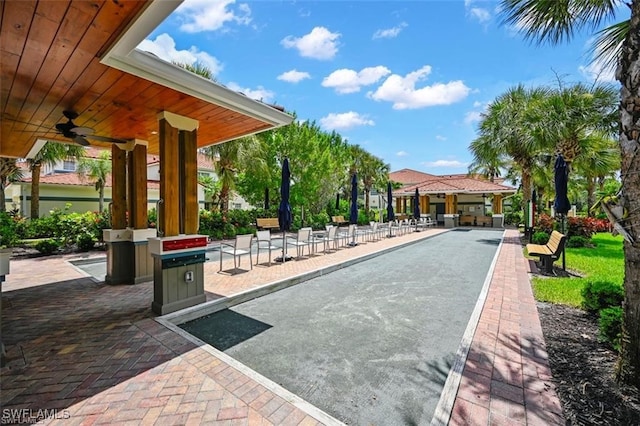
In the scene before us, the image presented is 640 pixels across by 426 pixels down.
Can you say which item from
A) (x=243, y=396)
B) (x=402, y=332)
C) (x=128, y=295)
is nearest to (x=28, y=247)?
(x=128, y=295)

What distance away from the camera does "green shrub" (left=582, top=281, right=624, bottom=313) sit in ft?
14.1

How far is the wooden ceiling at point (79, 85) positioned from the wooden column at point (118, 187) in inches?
22.1

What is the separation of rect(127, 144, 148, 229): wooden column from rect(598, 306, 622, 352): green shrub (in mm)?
8338

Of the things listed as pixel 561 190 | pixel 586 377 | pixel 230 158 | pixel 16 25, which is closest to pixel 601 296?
pixel 586 377

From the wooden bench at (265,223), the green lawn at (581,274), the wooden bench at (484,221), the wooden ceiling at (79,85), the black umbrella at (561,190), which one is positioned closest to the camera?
the wooden ceiling at (79,85)

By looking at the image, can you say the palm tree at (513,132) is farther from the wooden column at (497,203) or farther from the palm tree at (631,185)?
the palm tree at (631,185)

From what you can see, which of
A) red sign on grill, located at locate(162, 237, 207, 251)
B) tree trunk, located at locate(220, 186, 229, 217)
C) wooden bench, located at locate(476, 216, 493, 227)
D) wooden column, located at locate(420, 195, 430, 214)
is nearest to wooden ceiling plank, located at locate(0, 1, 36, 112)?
red sign on grill, located at locate(162, 237, 207, 251)

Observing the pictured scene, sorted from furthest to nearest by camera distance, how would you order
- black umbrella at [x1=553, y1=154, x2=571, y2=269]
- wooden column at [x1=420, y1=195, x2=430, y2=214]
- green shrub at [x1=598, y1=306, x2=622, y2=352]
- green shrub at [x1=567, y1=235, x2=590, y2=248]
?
wooden column at [x1=420, y1=195, x2=430, y2=214] → green shrub at [x1=567, y1=235, x2=590, y2=248] → black umbrella at [x1=553, y1=154, x2=571, y2=269] → green shrub at [x1=598, y1=306, x2=622, y2=352]

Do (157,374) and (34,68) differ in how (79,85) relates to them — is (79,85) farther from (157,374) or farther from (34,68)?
(157,374)

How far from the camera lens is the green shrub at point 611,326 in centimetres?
335

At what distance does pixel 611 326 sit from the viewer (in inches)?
134

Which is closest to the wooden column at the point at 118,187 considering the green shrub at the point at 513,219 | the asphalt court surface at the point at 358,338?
the asphalt court surface at the point at 358,338

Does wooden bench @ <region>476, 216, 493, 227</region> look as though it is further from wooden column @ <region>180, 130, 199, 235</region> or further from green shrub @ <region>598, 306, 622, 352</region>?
wooden column @ <region>180, 130, 199, 235</region>

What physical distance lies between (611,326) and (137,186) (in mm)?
8528
